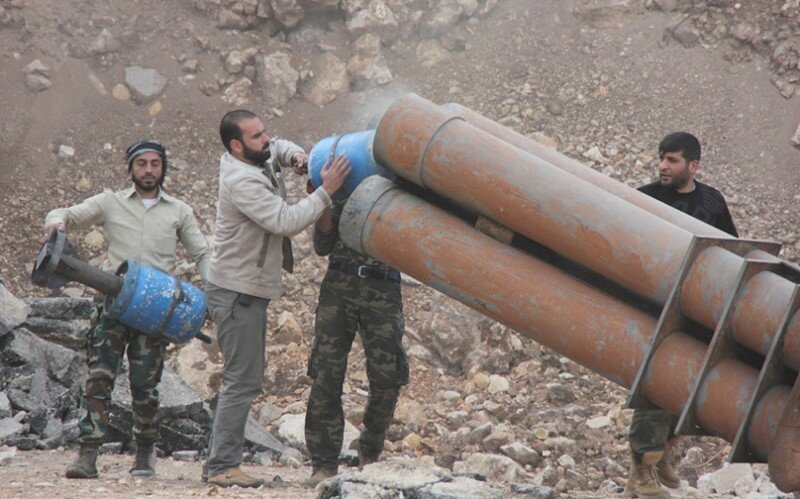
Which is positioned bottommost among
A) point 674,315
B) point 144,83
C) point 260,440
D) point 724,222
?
point 260,440

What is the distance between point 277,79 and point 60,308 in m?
4.56

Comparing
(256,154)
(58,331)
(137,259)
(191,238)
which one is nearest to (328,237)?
(256,154)

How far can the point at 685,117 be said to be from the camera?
1185 cm

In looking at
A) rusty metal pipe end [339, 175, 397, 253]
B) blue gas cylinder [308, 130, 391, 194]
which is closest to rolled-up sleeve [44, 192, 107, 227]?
blue gas cylinder [308, 130, 391, 194]

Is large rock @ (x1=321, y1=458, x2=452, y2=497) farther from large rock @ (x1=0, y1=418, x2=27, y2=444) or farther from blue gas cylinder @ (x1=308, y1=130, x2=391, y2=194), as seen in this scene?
large rock @ (x1=0, y1=418, x2=27, y2=444)

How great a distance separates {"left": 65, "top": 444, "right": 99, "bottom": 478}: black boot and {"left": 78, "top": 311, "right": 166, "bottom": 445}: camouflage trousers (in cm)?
5

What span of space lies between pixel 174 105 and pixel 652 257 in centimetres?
958

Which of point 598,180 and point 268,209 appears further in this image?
point 268,209

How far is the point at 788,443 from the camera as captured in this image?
3062 millimetres

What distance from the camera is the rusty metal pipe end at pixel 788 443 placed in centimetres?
306

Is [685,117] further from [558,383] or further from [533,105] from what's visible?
[558,383]

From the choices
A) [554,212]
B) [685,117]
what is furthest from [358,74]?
[554,212]

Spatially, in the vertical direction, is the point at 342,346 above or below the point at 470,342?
above

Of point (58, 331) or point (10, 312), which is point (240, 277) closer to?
point (10, 312)
